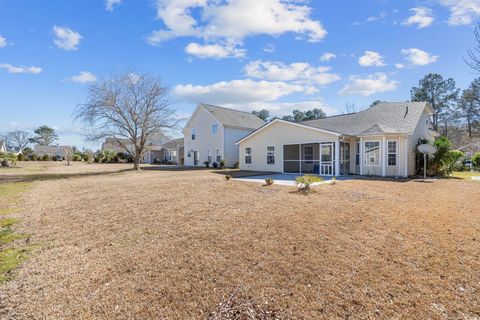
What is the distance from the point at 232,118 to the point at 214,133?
320 cm

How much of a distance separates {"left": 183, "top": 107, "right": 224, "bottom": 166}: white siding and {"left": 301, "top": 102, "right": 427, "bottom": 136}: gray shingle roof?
42.1ft

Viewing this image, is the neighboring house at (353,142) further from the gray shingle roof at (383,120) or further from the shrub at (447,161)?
the shrub at (447,161)

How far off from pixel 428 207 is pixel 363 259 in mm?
5147

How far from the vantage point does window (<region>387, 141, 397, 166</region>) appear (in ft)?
56.6

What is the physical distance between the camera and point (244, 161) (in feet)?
83.1

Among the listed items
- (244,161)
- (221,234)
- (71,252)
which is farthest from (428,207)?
(244,161)

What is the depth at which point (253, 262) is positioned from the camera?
14.5ft

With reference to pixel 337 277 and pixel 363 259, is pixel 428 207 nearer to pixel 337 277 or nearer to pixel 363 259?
pixel 363 259

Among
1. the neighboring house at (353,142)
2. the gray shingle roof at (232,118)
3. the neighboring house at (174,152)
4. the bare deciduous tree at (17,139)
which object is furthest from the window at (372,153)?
the bare deciduous tree at (17,139)

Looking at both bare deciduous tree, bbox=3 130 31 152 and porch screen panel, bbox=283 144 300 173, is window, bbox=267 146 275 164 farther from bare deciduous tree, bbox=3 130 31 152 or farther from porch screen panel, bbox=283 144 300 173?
bare deciduous tree, bbox=3 130 31 152

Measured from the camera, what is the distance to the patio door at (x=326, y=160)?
18391 millimetres

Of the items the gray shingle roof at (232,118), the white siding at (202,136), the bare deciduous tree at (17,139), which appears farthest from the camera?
the bare deciduous tree at (17,139)

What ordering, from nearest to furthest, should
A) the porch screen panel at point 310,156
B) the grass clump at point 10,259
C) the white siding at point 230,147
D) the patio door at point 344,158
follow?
1. the grass clump at point 10,259
2. the patio door at point 344,158
3. the porch screen panel at point 310,156
4. the white siding at point 230,147

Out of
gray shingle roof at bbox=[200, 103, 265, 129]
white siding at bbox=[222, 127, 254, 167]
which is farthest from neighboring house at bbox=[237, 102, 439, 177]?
gray shingle roof at bbox=[200, 103, 265, 129]
